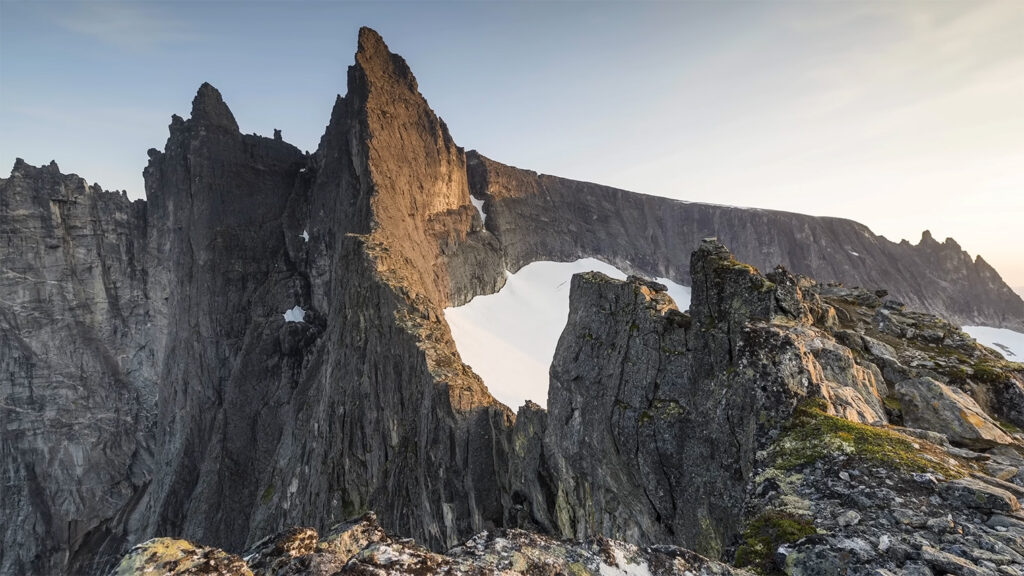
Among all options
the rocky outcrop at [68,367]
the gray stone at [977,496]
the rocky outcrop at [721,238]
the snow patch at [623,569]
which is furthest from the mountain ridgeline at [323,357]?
the snow patch at [623,569]

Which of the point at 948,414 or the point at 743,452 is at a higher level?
the point at 948,414

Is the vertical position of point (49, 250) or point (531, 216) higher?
point (531, 216)

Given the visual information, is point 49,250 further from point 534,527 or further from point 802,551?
point 802,551

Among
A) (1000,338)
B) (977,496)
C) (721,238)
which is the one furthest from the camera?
(721,238)

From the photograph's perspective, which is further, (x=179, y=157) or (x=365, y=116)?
(x=179, y=157)

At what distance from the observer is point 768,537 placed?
6.98 metres

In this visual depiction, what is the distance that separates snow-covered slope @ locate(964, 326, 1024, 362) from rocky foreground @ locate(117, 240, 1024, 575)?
3095 inches

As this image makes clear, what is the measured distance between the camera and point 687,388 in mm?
16156


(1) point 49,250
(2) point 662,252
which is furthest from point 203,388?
(2) point 662,252

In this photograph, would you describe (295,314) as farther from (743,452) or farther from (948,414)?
(948,414)

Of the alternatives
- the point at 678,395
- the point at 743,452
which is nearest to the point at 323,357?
the point at 678,395

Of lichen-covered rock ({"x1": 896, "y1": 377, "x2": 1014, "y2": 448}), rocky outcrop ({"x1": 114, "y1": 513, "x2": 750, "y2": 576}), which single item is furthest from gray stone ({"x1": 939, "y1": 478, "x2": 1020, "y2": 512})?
lichen-covered rock ({"x1": 896, "y1": 377, "x2": 1014, "y2": 448})

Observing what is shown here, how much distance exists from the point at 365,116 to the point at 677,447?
51.9 m

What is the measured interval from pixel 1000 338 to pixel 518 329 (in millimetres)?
86242
